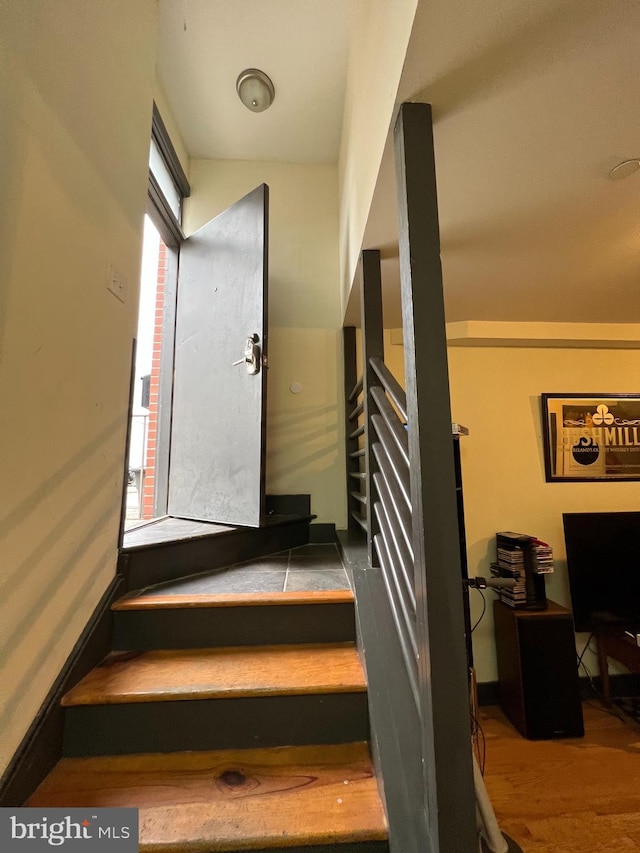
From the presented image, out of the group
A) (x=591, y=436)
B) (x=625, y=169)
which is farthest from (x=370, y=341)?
(x=591, y=436)

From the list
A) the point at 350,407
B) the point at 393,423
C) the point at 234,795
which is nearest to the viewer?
the point at 234,795

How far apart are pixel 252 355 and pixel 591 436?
2.45m

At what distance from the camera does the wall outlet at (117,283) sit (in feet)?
4.52

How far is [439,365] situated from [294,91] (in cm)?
246

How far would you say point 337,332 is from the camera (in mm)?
2559

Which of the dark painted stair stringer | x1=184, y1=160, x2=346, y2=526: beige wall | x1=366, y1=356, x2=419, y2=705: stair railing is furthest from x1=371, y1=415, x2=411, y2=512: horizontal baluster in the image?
x1=184, y1=160, x2=346, y2=526: beige wall

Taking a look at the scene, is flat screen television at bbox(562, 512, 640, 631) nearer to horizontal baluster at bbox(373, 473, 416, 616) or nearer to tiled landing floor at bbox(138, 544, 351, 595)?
tiled landing floor at bbox(138, 544, 351, 595)

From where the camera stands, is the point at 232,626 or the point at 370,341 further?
the point at 370,341

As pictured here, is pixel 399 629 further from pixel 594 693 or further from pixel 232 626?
pixel 594 693

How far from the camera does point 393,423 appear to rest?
1.18 metres

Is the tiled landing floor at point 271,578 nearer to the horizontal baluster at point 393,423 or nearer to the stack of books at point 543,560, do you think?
the horizontal baluster at point 393,423

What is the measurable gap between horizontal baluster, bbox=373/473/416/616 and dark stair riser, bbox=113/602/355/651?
35cm

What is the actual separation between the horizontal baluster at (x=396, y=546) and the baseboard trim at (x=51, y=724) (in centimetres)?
102

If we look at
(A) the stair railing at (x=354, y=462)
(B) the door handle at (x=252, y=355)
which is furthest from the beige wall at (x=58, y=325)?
(A) the stair railing at (x=354, y=462)
